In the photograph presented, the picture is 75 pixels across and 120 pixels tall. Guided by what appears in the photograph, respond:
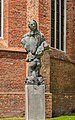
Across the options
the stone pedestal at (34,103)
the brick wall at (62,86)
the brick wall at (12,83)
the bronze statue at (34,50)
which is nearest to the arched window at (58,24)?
the brick wall at (62,86)

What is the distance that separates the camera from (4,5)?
18438mm

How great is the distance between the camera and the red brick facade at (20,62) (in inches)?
683

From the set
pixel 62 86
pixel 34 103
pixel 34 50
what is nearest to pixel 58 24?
pixel 62 86

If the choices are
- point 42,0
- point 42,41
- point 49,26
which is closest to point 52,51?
point 49,26

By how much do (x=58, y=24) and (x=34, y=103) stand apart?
386 inches

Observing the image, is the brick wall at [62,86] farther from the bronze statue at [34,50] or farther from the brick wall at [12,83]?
the bronze statue at [34,50]

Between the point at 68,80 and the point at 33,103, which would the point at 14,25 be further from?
the point at 33,103

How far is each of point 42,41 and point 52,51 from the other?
725 centimetres

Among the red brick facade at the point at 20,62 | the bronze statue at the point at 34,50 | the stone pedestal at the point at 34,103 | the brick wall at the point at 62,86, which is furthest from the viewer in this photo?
the brick wall at the point at 62,86

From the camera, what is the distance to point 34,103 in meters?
11.7

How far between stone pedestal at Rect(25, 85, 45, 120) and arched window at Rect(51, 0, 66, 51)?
8.42 meters

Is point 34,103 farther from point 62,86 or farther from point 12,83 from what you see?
point 62,86

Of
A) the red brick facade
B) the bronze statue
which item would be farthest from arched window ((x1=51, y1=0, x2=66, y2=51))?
the bronze statue

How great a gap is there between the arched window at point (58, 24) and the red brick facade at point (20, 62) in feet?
3.14
